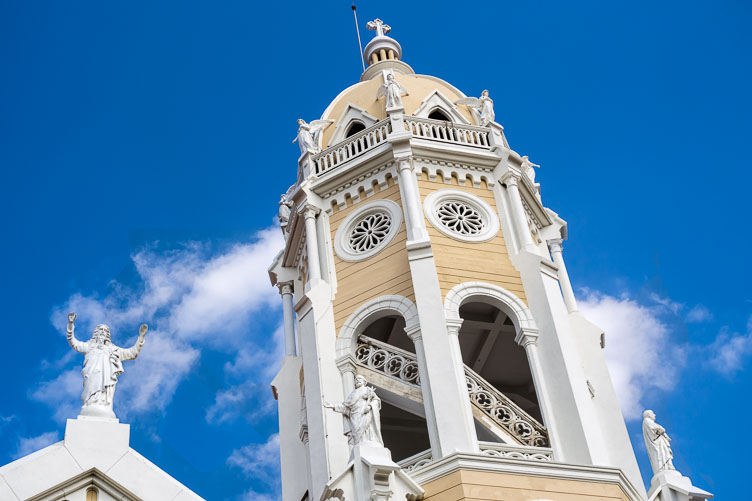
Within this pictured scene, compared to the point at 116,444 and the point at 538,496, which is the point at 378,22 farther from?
the point at 116,444

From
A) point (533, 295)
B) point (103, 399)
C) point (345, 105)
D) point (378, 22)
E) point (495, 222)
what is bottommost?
point (103, 399)

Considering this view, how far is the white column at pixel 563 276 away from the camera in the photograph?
2883cm

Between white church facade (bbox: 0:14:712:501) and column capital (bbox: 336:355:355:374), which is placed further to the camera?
column capital (bbox: 336:355:355:374)

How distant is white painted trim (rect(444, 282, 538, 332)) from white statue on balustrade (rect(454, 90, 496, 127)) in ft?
17.5

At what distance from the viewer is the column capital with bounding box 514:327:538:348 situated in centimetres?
2536

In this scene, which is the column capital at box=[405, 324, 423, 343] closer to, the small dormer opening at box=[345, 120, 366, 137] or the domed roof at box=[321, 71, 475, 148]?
the domed roof at box=[321, 71, 475, 148]

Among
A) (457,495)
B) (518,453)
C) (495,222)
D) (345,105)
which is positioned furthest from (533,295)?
(345,105)

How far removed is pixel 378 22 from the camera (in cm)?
3584

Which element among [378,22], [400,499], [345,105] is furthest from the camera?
[378,22]

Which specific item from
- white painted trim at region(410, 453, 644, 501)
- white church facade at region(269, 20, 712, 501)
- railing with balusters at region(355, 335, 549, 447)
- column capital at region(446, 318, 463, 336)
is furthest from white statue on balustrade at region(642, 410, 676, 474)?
column capital at region(446, 318, 463, 336)

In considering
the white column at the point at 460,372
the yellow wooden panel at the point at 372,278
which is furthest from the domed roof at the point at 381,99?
the white column at the point at 460,372

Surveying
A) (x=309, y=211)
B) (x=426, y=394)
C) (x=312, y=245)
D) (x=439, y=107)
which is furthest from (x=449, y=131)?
(x=426, y=394)

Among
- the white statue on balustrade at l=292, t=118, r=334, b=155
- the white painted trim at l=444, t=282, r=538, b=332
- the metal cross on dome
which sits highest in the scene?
the metal cross on dome

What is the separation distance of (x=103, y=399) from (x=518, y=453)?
8376 millimetres
